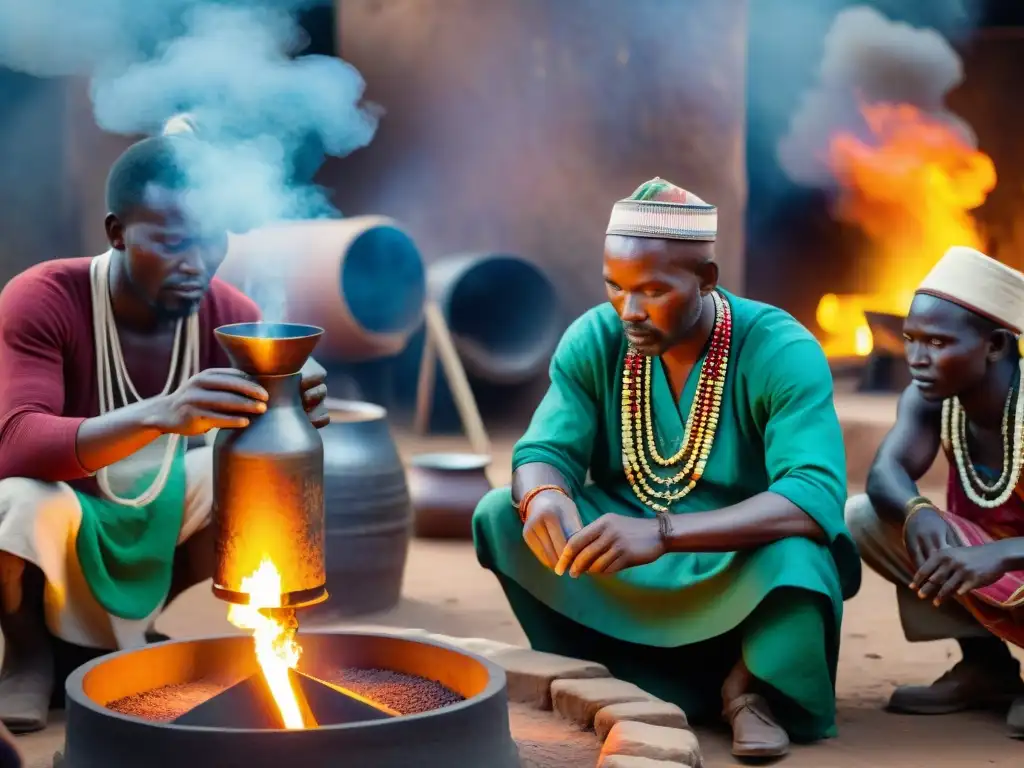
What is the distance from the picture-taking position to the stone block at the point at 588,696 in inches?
141

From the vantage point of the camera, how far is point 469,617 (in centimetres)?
536

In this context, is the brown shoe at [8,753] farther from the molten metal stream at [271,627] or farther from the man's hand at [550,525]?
the man's hand at [550,525]

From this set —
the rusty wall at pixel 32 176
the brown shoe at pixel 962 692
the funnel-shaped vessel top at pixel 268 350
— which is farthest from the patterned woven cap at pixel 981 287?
the rusty wall at pixel 32 176

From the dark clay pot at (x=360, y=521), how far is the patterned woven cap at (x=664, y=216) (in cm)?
182

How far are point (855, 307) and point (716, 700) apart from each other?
849 cm

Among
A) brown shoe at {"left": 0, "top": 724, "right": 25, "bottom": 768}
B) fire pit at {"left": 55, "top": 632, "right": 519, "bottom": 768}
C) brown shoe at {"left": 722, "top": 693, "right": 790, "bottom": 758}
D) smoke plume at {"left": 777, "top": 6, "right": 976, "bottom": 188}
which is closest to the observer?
brown shoe at {"left": 0, "top": 724, "right": 25, "bottom": 768}

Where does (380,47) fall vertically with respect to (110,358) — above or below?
above

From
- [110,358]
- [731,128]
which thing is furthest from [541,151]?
[110,358]

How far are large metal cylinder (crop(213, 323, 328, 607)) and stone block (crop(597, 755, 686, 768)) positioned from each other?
677 mm

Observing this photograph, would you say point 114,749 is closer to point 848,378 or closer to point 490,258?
point 490,258

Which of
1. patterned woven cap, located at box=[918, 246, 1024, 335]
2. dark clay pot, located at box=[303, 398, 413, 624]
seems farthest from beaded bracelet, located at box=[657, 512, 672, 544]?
dark clay pot, located at box=[303, 398, 413, 624]

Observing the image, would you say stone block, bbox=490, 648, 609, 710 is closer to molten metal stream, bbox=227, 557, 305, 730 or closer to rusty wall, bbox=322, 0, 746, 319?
molten metal stream, bbox=227, 557, 305, 730

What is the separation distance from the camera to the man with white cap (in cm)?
394

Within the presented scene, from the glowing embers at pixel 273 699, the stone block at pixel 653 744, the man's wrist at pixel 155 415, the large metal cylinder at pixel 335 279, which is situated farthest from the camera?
the large metal cylinder at pixel 335 279
